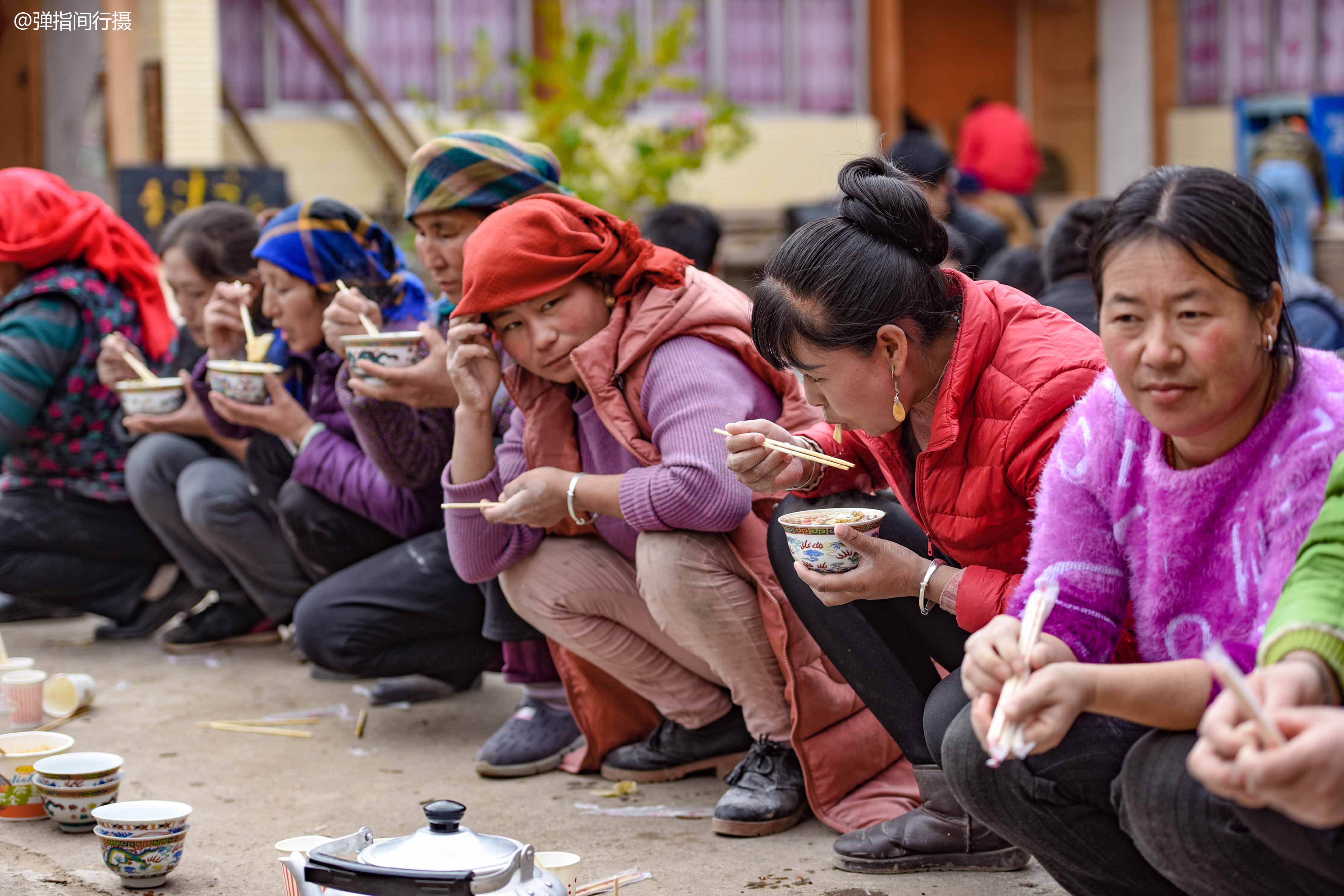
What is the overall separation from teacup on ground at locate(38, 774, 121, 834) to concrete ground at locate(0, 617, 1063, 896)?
28mm

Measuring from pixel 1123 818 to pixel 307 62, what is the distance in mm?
10197

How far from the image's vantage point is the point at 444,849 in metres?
1.94

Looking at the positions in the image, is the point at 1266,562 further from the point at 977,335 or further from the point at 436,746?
the point at 436,746

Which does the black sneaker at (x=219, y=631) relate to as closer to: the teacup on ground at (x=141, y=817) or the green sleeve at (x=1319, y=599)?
the teacup on ground at (x=141, y=817)

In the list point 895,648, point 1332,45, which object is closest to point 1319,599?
point 895,648

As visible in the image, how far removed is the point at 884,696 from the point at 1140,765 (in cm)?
87

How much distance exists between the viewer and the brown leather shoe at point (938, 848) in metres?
2.66

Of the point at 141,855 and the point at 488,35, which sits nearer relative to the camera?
the point at 141,855

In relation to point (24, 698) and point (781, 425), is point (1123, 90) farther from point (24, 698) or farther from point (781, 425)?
point (24, 698)

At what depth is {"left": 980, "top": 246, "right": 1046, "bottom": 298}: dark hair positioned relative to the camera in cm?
490

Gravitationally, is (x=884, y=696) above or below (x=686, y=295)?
below

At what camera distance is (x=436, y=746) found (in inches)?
143

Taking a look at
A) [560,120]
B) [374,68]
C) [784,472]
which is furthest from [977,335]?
[374,68]

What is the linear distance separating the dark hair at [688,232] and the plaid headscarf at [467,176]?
1.45 meters
